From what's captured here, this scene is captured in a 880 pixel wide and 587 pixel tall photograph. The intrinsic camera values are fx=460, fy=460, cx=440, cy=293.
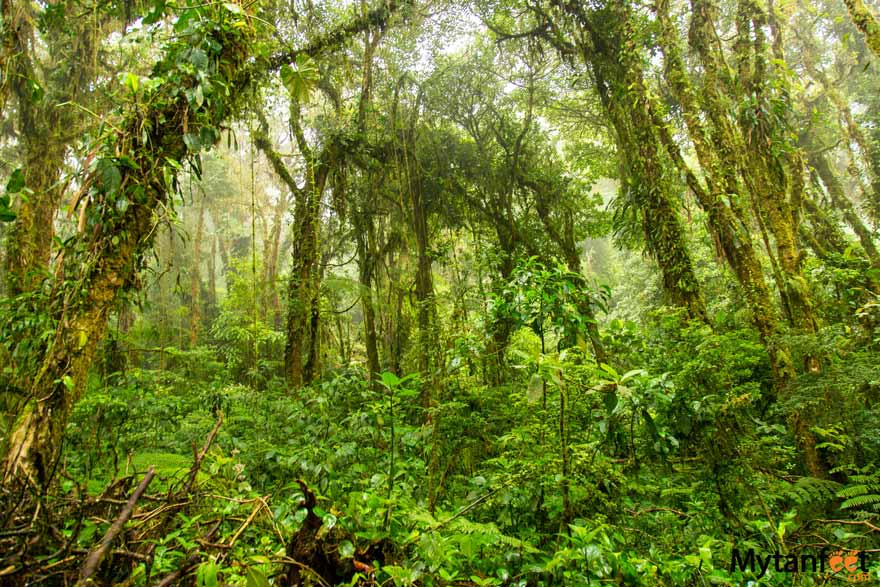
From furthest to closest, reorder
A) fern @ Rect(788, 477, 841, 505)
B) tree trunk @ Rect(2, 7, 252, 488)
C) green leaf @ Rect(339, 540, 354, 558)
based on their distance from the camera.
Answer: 1. fern @ Rect(788, 477, 841, 505)
2. tree trunk @ Rect(2, 7, 252, 488)
3. green leaf @ Rect(339, 540, 354, 558)

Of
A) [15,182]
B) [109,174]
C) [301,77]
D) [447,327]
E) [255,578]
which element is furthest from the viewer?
[447,327]

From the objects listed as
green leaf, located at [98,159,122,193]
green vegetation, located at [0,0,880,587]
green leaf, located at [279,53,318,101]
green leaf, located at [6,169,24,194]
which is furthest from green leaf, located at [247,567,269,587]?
green leaf, located at [279,53,318,101]

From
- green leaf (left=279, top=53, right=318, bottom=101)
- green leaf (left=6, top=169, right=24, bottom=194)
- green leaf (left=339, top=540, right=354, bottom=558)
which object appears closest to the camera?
green leaf (left=339, top=540, right=354, bottom=558)

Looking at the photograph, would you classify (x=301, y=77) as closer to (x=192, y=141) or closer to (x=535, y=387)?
(x=192, y=141)

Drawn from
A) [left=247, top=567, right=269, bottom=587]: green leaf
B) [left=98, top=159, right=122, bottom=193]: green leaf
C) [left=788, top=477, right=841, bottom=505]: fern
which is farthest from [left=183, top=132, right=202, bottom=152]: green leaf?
[left=788, top=477, right=841, bottom=505]: fern

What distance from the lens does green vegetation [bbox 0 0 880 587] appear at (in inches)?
77.0

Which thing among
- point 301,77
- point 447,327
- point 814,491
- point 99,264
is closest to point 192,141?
point 99,264

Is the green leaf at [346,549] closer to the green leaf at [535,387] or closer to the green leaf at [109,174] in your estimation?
the green leaf at [535,387]

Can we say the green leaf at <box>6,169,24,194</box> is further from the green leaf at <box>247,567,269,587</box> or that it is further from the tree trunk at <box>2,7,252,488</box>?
the green leaf at <box>247,567,269,587</box>

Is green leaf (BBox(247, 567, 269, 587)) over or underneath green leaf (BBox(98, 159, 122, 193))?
underneath

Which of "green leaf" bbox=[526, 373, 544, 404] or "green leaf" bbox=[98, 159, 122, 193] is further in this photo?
"green leaf" bbox=[98, 159, 122, 193]

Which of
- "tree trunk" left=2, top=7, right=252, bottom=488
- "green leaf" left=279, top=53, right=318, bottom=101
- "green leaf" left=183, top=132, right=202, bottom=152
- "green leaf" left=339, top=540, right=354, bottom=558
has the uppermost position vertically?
"green leaf" left=279, top=53, right=318, bottom=101

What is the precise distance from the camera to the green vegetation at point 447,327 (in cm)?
196

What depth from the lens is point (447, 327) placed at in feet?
26.3
